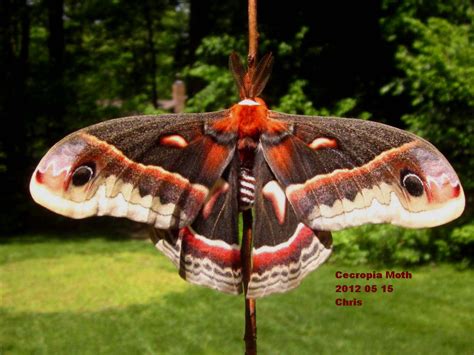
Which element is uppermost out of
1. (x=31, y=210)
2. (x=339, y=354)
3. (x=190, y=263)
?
(x=190, y=263)

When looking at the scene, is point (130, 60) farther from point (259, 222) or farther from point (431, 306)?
point (259, 222)

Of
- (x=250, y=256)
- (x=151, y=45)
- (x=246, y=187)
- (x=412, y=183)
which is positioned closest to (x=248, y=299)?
(x=250, y=256)

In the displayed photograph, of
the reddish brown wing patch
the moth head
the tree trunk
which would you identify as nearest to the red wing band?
the reddish brown wing patch

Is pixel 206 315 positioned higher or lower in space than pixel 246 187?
lower

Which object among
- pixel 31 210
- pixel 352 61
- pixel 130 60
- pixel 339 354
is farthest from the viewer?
pixel 130 60

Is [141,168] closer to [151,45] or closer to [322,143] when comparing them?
[322,143]

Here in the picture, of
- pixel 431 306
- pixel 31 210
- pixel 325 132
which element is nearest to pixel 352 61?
pixel 431 306

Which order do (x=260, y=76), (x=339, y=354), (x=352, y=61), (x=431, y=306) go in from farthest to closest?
1. (x=352, y=61)
2. (x=431, y=306)
3. (x=339, y=354)
4. (x=260, y=76)
